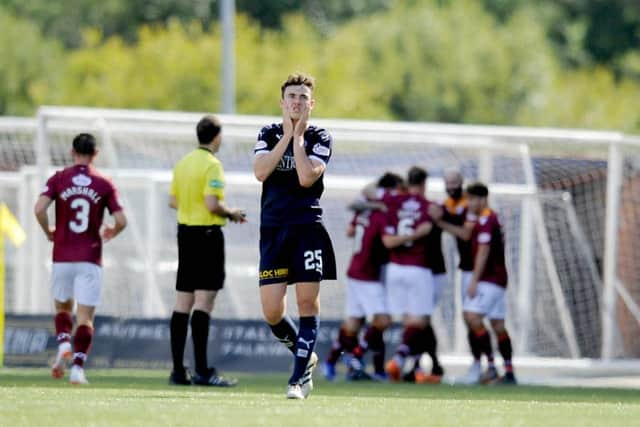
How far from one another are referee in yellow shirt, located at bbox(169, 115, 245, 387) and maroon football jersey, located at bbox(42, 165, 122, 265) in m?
0.63

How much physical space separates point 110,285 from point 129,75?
2802 cm

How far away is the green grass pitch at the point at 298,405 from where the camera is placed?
10.2m

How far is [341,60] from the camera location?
48.9 metres

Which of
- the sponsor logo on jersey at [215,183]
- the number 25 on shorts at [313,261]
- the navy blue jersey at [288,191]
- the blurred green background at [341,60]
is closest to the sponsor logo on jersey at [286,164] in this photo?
Answer: the navy blue jersey at [288,191]

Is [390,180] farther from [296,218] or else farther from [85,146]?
[296,218]

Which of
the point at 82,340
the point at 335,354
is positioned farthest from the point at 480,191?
the point at 82,340

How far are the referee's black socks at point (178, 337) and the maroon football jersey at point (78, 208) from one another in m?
0.80

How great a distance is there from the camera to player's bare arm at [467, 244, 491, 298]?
16.7 m

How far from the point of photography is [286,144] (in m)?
11.9

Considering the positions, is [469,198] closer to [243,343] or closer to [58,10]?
[243,343]

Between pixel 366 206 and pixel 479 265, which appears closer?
pixel 479 265

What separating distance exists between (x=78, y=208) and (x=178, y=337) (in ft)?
4.35

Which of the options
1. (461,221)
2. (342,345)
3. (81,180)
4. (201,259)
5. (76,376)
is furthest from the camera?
(461,221)

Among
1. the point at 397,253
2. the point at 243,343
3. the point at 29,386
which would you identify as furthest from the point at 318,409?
the point at 243,343
